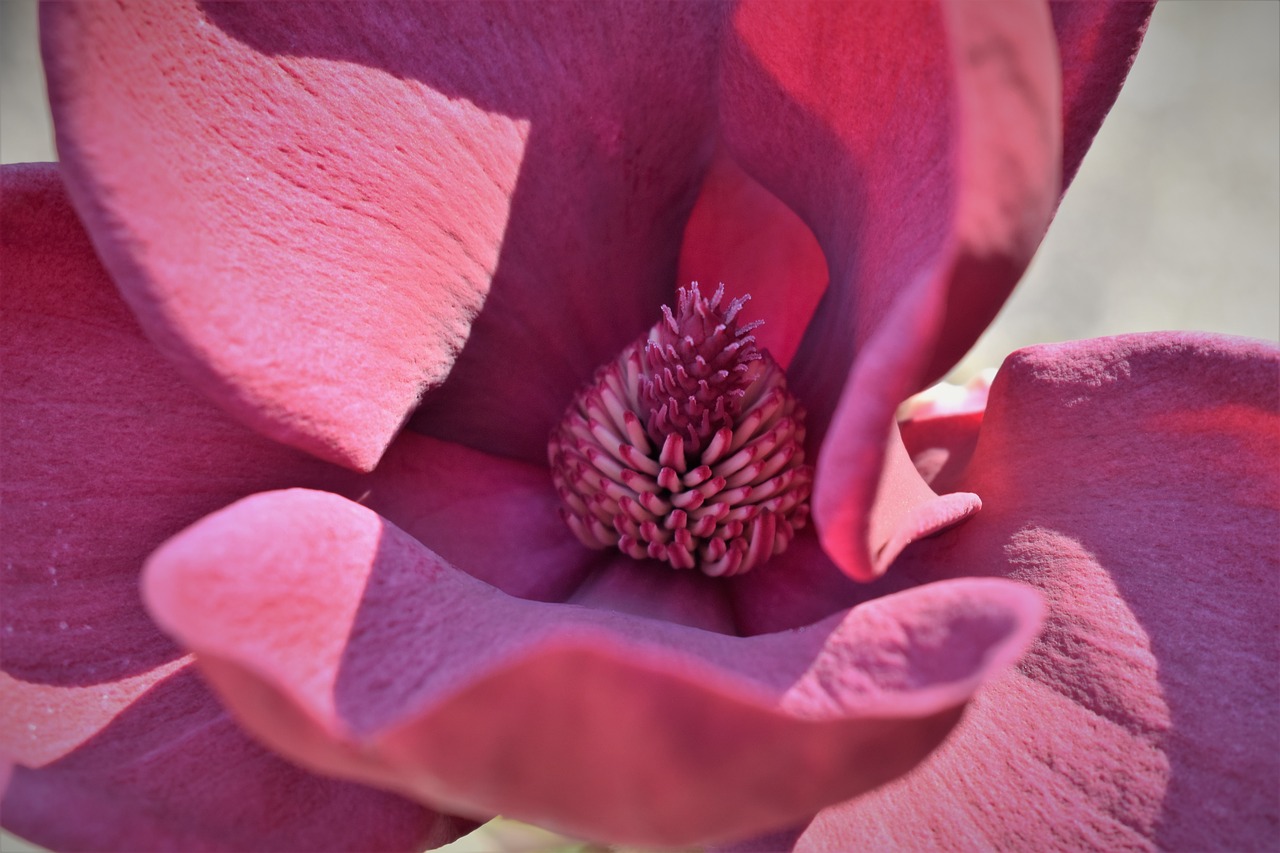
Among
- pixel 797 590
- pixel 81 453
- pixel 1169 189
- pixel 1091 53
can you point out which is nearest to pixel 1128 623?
pixel 797 590

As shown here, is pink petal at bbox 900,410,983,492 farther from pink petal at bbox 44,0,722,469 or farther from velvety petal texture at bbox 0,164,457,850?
velvety petal texture at bbox 0,164,457,850

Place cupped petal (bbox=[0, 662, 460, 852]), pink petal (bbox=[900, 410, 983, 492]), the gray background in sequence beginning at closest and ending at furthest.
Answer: cupped petal (bbox=[0, 662, 460, 852]), pink petal (bbox=[900, 410, 983, 492]), the gray background

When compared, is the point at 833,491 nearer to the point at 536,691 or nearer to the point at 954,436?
the point at 536,691

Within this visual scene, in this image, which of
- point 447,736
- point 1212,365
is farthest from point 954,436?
point 447,736

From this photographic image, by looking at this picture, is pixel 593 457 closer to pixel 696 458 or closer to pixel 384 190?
pixel 696 458

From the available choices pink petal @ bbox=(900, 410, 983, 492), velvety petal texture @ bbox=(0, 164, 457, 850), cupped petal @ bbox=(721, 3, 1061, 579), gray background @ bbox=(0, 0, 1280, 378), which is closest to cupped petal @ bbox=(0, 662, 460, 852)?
velvety petal texture @ bbox=(0, 164, 457, 850)

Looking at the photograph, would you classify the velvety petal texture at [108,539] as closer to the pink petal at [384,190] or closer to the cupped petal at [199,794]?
the cupped petal at [199,794]
